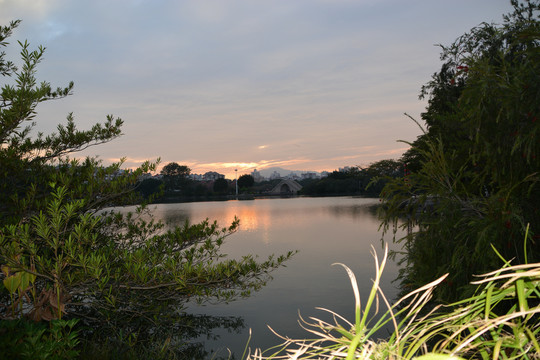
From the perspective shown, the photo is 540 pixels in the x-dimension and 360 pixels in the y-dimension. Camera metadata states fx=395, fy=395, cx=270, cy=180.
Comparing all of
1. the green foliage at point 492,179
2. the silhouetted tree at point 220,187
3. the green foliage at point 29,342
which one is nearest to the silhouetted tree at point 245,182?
the silhouetted tree at point 220,187

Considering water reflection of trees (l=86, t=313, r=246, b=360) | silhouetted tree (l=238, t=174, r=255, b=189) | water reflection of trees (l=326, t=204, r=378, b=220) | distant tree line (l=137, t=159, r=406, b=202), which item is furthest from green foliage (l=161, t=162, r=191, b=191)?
water reflection of trees (l=86, t=313, r=246, b=360)

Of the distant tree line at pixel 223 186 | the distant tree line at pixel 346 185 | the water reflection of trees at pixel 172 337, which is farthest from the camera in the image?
the distant tree line at pixel 346 185

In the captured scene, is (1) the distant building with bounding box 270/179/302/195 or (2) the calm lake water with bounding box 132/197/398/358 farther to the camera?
(1) the distant building with bounding box 270/179/302/195

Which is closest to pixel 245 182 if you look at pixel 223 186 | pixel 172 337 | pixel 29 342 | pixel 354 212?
pixel 223 186

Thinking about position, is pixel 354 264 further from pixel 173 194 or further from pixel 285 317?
pixel 173 194

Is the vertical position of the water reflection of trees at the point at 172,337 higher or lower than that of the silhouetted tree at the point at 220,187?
lower

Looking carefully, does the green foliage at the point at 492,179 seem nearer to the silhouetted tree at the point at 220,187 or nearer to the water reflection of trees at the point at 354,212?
the water reflection of trees at the point at 354,212

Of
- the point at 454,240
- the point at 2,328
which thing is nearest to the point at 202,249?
the point at 2,328

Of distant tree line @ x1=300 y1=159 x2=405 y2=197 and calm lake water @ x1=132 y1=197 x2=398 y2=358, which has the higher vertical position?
distant tree line @ x1=300 y1=159 x2=405 y2=197

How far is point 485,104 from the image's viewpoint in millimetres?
6086

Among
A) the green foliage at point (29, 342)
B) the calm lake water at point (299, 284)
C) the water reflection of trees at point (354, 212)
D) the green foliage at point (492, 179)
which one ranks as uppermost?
the green foliage at point (492, 179)

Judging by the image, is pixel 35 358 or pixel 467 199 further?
pixel 467 199

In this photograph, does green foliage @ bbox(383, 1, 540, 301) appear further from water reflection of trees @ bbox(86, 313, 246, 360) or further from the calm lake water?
water reflection of trees @ bbox(86, 313, 246, 360)

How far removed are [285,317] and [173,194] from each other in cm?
9208
